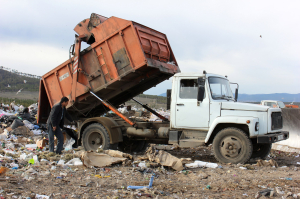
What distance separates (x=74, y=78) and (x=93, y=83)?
496mm

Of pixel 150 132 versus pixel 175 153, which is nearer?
pixel 150 132

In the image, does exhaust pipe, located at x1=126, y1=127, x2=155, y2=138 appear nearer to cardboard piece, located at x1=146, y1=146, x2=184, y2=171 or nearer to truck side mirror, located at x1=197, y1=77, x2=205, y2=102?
cardboard piece, located at x1=146, y1=146, x2=184, y2=171

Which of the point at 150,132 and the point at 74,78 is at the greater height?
the point at 74,78

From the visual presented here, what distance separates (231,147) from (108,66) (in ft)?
10.7

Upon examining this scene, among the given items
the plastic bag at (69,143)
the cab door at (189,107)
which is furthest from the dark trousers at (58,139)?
the cab door at (189,107)

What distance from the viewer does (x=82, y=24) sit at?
672cm

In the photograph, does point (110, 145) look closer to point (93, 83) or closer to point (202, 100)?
point (93, 83)

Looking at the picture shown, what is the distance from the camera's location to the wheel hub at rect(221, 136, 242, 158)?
5.42m

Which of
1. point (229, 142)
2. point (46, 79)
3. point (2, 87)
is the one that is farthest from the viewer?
point (2, 87)

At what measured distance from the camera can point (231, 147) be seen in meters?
5.46

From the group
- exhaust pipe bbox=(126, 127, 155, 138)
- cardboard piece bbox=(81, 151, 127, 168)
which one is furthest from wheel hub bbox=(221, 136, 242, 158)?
cardboard piece bbox=(81, 151, 127, 168)

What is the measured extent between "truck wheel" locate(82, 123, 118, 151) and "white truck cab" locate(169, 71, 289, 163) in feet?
5.70

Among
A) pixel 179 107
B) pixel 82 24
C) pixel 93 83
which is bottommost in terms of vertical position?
pixel 179 107

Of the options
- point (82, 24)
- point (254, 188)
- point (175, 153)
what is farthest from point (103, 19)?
point (254, 188)
